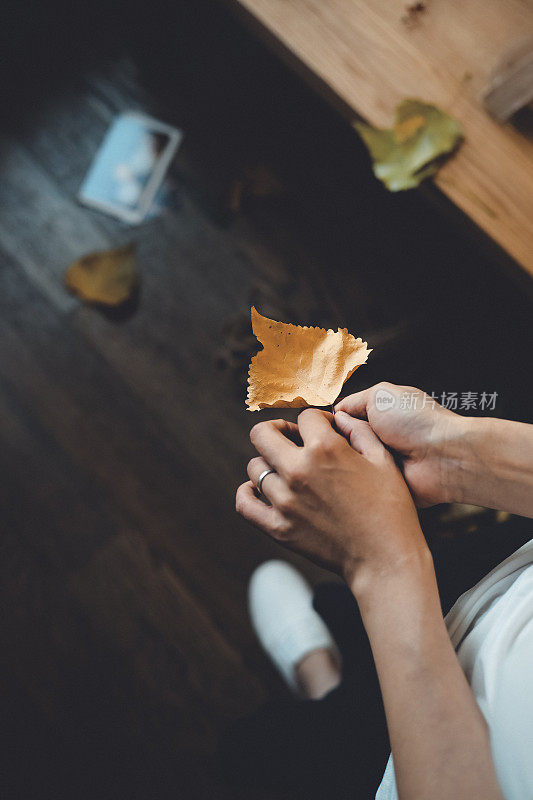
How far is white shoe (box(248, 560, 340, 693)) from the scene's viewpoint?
1150 millimetres

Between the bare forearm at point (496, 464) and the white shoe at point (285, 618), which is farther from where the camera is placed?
the white shoe at point (285, 618)

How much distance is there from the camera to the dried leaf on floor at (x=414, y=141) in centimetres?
74

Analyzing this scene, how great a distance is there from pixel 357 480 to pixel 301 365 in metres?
0.14

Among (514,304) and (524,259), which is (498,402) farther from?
(524,259)

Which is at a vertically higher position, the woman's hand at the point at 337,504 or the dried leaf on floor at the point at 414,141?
the dried leaf on floor at the point at 414,141

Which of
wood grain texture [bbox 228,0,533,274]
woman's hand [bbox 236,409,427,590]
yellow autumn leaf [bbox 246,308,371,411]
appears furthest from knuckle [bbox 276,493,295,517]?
wood grain texture [bbox 228,0,533,274]

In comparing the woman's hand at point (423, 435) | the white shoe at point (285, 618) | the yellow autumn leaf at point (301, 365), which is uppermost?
the yellow autumn leaf at point (301, 365)

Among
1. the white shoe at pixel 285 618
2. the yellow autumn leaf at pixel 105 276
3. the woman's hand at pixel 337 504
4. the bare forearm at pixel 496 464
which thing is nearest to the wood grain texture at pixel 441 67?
the bare forearm at pixel 496 464

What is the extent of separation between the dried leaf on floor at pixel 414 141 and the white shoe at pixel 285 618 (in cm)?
91

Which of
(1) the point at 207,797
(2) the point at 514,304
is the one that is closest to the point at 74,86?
(2) the point at 514,304

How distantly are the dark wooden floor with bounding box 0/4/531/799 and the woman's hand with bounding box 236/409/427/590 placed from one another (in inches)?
25.5

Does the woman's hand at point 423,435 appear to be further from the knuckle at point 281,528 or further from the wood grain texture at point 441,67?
the wood grain texture at point 441,67

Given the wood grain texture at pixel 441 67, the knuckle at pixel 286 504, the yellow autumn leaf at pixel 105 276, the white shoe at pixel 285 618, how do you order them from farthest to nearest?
the yellow autumn leaf at pixel 105 276
the white shoe at pixel 285 618
the wood grain texture at pixel 441 67
the knuckle at pixel 286 504

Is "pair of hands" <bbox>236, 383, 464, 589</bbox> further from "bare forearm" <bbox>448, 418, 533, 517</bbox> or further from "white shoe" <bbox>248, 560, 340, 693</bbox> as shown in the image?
"white shoe" <bbox>248, 560, 340, 693</bbox>
